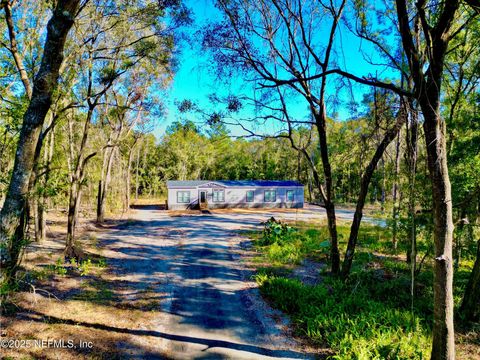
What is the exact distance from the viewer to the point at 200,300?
6871mm

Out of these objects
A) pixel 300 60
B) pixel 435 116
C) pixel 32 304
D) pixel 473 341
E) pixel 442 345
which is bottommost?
pixel 473 341

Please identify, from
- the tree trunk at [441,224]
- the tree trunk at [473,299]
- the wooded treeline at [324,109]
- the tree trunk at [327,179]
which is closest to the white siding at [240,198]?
the wooded treeline at [324,109]

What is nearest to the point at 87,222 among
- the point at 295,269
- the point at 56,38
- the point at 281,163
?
the point at 295,269

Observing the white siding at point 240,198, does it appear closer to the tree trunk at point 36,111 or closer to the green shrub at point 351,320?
the green shrub at point 351,320

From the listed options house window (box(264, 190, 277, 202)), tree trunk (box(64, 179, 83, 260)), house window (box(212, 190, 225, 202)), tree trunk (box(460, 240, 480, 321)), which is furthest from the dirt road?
house window (box(264, 190, 277, 202))

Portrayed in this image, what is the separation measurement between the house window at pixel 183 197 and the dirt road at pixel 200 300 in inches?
577

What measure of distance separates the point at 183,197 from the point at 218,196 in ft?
12.1

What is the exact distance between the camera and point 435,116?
3.51 meters

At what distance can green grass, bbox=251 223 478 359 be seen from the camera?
4809 mm

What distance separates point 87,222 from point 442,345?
1856cm

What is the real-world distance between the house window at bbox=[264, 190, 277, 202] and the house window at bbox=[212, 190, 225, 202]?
484 cm

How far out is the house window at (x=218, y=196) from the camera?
29.7 meters

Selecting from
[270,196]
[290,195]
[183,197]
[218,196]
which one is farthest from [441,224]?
[290,195]

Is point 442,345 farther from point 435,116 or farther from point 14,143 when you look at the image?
point 14,143
